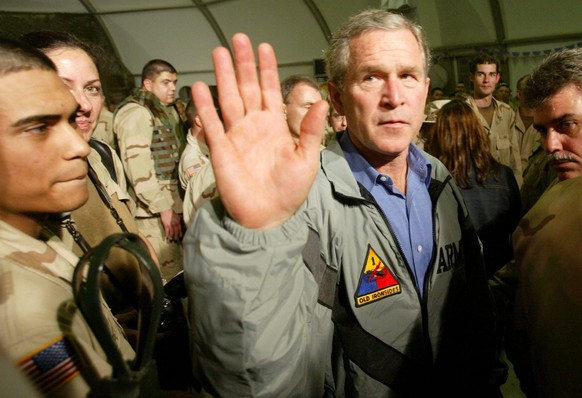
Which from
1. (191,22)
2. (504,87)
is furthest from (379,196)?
(191,22)

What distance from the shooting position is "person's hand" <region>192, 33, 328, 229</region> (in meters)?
0.92

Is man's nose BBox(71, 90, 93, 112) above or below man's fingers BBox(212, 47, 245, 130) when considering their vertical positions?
above

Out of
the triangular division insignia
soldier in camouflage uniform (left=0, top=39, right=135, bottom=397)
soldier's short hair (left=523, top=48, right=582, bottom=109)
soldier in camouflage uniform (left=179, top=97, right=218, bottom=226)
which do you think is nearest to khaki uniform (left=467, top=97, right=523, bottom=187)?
soldier's short hair (left=523, top=48, right=582, bottom=109)

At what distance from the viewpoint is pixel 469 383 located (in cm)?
156

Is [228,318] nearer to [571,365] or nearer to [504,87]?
[571,365]

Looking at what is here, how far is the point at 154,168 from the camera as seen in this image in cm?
369

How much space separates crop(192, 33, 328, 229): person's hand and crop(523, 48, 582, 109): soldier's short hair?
4.40 feet

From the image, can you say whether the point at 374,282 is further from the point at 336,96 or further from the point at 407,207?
the point at 336,96

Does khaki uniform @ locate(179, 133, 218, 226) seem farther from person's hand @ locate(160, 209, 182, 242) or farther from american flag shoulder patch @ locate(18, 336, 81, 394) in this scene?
american flag shoulder patch @ locate(18, 336, 81, 394)

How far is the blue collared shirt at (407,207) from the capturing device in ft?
4.69

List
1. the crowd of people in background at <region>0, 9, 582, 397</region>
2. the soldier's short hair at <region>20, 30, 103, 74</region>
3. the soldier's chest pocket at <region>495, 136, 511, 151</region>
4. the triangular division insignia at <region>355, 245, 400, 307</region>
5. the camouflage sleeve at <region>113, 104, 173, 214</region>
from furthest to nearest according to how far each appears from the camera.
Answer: the soldier's chest pocket at <region>495, 136, 511, 151</region>
the camouflage sleeve at <region>113, 104, 173, 214</region>
the soldier's short hair at <region>20, 30, 103, 74</region>
the triangular division insignia at <region>355, 245, 400, 307</region>
the crowd of people in background at <region>0, 9, 582, 397</region>

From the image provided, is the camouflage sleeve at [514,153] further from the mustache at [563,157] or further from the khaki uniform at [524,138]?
the mustache at [563,157]

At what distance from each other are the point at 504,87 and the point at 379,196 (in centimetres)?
656

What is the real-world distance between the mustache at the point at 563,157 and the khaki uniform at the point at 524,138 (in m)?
3.14
